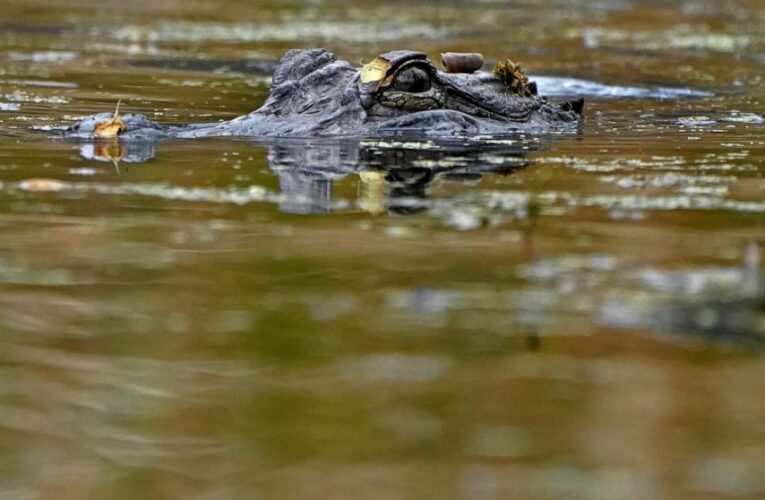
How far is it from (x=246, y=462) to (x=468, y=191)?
11.0 ft

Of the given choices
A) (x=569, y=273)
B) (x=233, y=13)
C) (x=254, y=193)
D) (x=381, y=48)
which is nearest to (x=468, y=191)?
(x=254, y=193)

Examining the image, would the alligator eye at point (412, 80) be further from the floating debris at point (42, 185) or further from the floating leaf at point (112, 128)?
the floating debris at point (42, 185)

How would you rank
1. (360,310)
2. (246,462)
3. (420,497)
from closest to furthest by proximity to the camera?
(420,497)
(246,462)
(360,310)

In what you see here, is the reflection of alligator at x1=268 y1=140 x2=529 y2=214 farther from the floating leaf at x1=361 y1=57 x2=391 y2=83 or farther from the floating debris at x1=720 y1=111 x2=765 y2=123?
the floating debris at x1=720 y1=111 x2=765 y2=123

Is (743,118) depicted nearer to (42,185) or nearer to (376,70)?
(376,70)

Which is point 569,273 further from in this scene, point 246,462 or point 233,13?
point 233,13

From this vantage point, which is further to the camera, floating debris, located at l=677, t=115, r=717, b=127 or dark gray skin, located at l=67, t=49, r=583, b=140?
floating debris, located at l=677, t=115, r=717, b=127

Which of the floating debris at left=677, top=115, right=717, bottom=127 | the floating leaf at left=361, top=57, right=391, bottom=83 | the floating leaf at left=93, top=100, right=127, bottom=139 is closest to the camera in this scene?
the floating leaf at left=93, top=100, right=127, bottom=139

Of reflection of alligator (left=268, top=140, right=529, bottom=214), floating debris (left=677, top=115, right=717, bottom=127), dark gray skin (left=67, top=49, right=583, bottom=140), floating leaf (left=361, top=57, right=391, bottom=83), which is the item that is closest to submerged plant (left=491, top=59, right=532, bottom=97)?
dark gray skin (left=67, top=49, right=583, bottom=140)

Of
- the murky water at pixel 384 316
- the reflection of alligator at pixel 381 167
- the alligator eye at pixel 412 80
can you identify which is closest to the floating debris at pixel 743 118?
the murky water at pixel 384 316

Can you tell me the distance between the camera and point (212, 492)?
131 inches

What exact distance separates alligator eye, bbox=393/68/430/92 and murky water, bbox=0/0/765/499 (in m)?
0.44

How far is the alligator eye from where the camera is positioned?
8.50 m

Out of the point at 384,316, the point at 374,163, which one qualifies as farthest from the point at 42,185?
the point at 384,316
